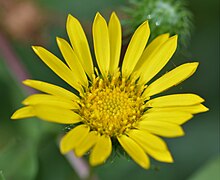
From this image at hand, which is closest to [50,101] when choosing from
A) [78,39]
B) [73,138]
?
[73,138]

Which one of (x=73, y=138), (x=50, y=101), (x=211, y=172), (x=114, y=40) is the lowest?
(x=211, y=172)

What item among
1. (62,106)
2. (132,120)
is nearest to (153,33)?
(132,120)

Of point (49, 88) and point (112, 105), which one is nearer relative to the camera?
point (49, 88)

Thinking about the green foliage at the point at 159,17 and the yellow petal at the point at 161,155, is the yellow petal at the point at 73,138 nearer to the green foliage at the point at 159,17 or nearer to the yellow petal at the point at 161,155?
the yellow petal at the point at 161,155

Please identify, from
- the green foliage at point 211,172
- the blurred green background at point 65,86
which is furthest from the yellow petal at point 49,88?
the green foliage at point 211,172

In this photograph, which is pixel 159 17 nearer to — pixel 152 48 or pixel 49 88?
pixel 152 48

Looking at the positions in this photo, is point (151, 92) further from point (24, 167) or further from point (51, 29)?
point (51, 29)
